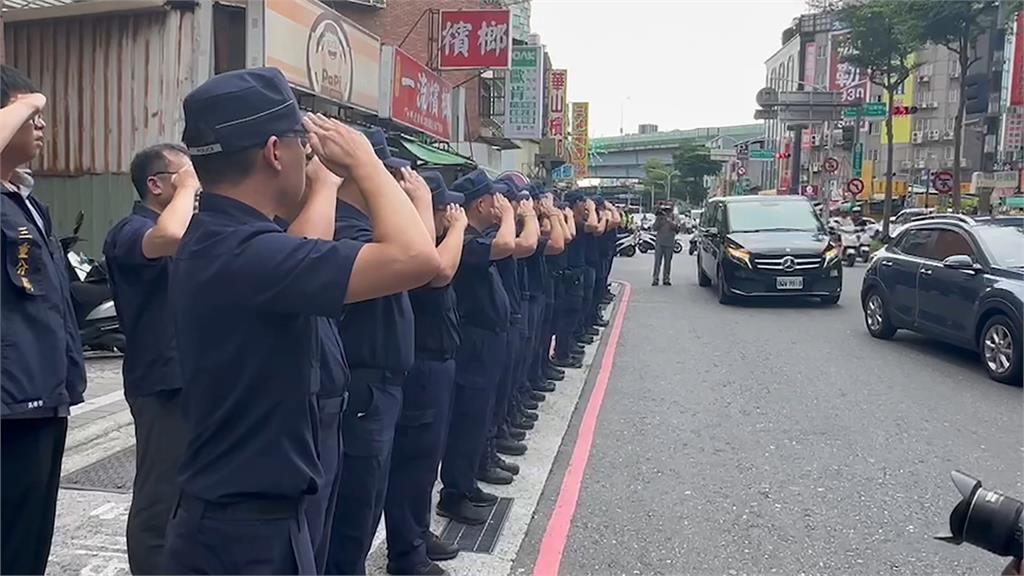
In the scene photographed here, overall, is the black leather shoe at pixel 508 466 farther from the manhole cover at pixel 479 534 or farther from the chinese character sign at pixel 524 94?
the chinese character sign at pixel 524 94

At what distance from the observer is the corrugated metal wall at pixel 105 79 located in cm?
939

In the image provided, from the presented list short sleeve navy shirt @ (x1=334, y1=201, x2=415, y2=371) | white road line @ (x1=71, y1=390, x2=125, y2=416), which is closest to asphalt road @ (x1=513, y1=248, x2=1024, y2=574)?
short sleeve navy shirt @ (x1=334, y1=201, x2=415, y2=371)

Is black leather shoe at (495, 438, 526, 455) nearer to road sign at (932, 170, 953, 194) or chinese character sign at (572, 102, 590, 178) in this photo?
road sign at (932, 170, 953, 194)

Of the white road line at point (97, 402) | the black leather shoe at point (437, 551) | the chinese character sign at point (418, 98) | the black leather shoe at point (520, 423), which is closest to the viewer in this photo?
the black leather shoe at point (437, 551)

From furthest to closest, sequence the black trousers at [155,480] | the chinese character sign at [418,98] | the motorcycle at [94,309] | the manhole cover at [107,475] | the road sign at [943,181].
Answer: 1. the road sign at [943,181]
2. the chinese character sign at [418,98]
3. the motorcycle at [94,309]
4. the manhole cover at [107,475]
5. the black trousers at [155,480]

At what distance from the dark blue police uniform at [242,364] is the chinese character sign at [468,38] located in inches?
736

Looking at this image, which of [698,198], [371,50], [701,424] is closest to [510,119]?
[371,50]

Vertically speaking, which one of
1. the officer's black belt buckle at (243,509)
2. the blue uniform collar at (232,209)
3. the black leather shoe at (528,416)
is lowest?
the black leather shoe at (528,416)

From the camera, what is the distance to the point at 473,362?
187 inches

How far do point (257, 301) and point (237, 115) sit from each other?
17.5 inches

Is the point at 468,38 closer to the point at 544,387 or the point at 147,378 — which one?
the point at 544,387

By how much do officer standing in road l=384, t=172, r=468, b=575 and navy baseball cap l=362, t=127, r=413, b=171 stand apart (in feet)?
1.28

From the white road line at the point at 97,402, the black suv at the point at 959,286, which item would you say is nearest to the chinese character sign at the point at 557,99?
the black suv at the point at 959,286

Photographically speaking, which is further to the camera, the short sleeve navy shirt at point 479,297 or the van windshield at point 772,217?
the van windshield at point 772,217
